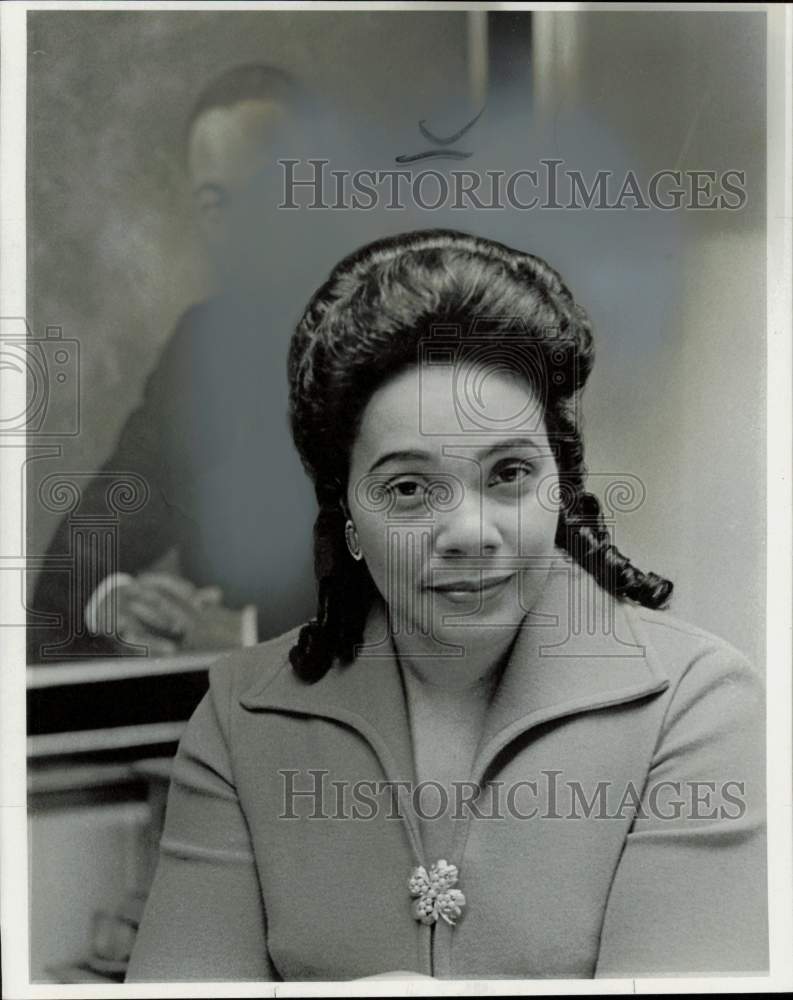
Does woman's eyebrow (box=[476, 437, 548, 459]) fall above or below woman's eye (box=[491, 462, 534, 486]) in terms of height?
above

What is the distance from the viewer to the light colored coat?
174cm

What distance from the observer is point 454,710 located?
5.76 feet

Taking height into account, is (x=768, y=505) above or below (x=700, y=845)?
above

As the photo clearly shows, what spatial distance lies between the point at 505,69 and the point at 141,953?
1.45 metres

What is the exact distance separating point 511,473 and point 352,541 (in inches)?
10.2

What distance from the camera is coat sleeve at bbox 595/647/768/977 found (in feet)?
5.72

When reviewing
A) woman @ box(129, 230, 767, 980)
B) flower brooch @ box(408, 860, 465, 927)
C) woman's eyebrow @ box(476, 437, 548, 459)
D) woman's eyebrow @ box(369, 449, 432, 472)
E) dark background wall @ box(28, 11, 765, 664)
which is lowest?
flower brooch @ box(408, 860, 465, 927)

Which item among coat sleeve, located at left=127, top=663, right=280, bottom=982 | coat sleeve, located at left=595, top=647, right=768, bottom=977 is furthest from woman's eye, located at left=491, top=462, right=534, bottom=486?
coat sleeve, located at left=127, top=663, right=280, bottom=982

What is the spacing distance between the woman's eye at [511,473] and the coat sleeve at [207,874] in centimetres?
50

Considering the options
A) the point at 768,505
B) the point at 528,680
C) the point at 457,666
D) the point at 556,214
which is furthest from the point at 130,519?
the point at 768,505

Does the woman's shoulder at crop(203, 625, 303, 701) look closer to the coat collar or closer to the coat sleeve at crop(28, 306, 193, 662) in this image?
the coat collar

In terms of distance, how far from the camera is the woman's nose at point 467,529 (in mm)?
1728

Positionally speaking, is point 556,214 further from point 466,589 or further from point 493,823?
point 493,823

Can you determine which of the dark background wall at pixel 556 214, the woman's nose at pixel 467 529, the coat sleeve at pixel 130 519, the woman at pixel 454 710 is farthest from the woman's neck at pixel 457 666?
the coat sleeve at pixel 130 519
